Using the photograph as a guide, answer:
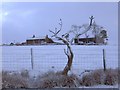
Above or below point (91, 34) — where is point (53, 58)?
below

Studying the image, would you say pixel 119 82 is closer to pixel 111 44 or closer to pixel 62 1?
pixel 111 44

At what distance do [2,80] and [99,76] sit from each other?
5.67 feet

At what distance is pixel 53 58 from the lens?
16.9 feet

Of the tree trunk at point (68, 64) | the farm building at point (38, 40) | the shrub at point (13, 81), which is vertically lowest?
the shrub at point (13, 81)

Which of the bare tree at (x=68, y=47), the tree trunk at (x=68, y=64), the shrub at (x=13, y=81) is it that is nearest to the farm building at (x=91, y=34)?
the bare tree at (x=68, y=47)

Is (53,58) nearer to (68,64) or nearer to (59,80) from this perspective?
(68,64)

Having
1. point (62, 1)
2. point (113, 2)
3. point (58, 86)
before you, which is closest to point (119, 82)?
point (58, 86)

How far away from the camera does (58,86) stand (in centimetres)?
475

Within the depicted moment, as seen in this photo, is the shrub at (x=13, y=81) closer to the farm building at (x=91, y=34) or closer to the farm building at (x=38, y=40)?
the farm building at (x=38, y=40)

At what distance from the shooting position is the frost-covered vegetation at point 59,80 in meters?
4.76

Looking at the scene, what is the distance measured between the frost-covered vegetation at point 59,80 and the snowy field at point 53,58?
0.16 metres

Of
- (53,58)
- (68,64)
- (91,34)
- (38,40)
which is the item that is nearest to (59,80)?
(68,64)

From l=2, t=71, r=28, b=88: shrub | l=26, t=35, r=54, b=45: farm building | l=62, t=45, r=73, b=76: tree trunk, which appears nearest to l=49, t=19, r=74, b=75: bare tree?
l=62, t=45, r=73, b=76: tree trunk

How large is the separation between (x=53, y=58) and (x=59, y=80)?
55cm
